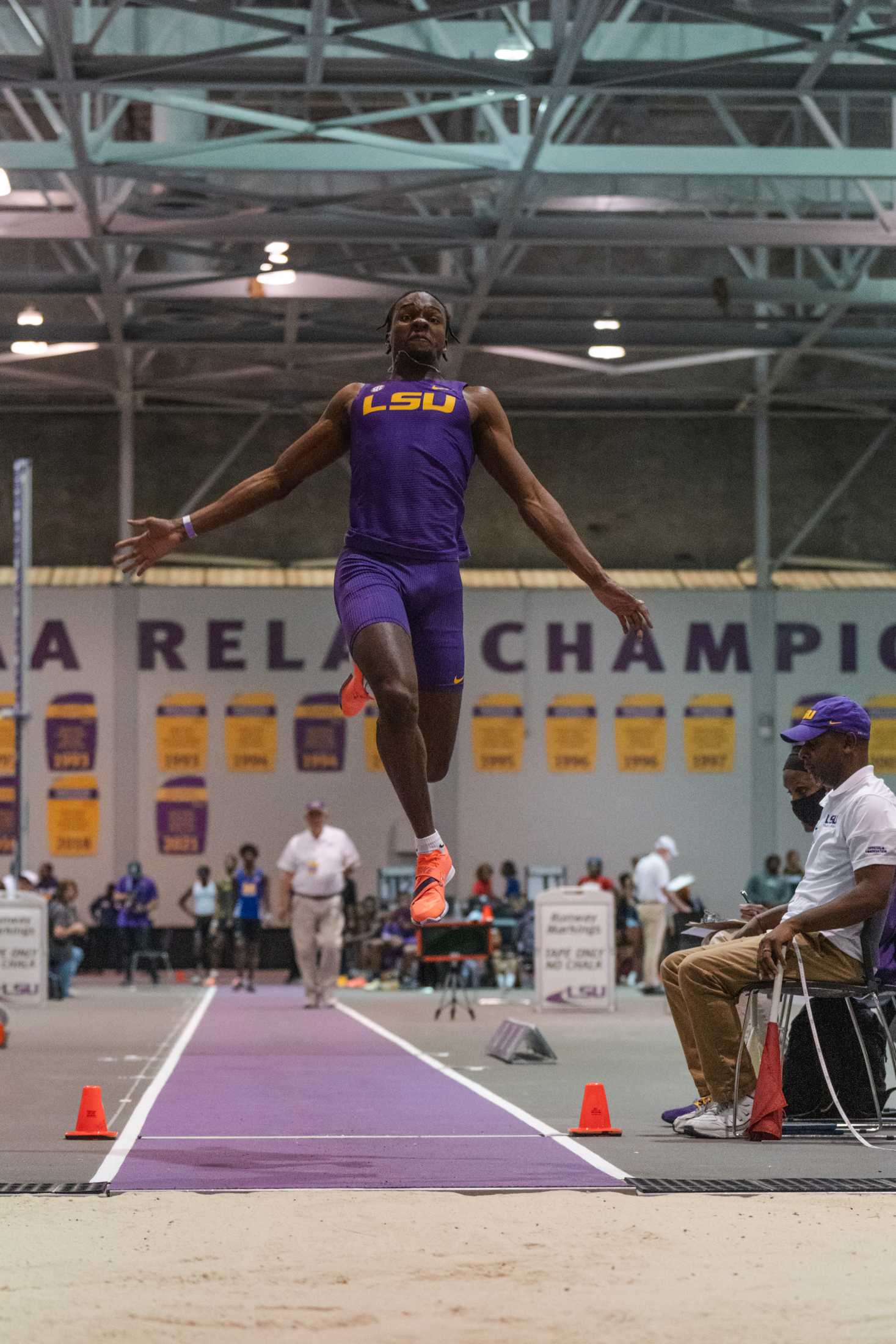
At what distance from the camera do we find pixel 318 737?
31.3 m

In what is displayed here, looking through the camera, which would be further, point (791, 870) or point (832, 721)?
point (791, 870)

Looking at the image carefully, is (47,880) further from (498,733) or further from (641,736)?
(641,736)

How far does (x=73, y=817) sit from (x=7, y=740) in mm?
1719

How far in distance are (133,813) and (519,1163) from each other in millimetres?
25417

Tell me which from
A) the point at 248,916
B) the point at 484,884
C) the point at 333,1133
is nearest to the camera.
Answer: the point at 333,1133

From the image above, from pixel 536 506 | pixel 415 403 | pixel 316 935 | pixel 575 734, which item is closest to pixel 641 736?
pixel 575 734

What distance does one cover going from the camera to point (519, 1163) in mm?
6086

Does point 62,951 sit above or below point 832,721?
below

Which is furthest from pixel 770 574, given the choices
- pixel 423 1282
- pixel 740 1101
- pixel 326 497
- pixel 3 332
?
pixel 423 1282

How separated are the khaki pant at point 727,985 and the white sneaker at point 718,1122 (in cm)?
4

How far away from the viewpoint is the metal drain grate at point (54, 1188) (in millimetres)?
5141

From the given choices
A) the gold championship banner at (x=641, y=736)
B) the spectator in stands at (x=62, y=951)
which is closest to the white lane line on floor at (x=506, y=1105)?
the spectator in stands at (x=62, y=951)

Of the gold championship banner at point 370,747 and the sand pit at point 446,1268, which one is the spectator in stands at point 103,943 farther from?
the sand pit at point 446,1268

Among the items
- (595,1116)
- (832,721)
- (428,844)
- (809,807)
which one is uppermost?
(832,721)
